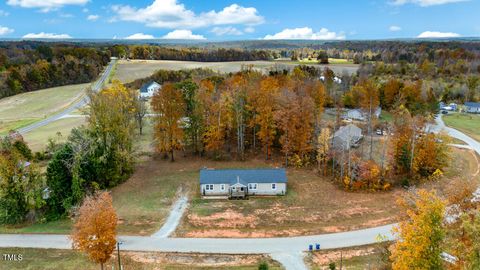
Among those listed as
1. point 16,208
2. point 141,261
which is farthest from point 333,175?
point 16,208

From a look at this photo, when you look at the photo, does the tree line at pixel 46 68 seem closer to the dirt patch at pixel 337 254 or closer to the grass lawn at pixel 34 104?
the grass lawn at pixel 34 104

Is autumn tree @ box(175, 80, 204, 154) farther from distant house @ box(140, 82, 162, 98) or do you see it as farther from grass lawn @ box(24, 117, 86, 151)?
distant house @ box(140, 82, 162, 98)

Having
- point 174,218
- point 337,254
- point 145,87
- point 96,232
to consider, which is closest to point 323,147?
point 337,254

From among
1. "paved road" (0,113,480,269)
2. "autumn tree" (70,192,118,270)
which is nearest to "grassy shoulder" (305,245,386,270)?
"paved road" (0,113,480,269)

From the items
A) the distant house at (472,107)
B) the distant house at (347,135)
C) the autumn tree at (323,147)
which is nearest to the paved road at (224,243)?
the autumn tree at (323,147)

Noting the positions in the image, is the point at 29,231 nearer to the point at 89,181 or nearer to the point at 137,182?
the point at 89,181

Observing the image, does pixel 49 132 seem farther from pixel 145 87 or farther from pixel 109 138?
pixel 145 87

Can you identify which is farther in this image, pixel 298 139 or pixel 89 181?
pixel 298 139
